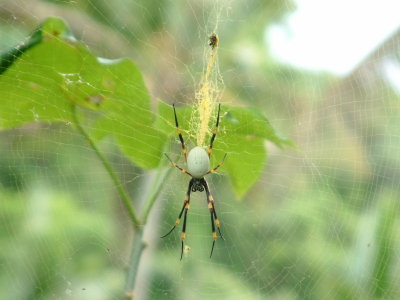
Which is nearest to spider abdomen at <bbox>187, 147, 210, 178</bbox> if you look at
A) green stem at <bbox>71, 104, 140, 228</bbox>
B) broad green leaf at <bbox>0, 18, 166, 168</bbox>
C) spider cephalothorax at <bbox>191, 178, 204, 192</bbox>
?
spider cephalothorax at <bbox>191, 178, 204, 192</bbox>

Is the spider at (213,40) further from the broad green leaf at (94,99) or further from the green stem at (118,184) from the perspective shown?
the green stem at (118,184)

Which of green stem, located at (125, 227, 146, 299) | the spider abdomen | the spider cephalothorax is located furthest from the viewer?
Result: the spider cephalothorax

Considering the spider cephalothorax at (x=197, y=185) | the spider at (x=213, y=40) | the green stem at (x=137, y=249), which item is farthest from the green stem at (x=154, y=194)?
the spider cephalothorax at (x=197, y=185)

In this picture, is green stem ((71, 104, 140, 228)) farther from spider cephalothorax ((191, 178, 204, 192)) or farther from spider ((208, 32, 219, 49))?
spider cephalothorax ((191, 178, 204, 192))

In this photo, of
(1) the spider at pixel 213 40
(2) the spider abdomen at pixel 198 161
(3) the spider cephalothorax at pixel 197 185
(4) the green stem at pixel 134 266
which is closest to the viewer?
(4) the green stem at pixel 134 266

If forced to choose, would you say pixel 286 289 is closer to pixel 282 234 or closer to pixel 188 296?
pixel 282 234

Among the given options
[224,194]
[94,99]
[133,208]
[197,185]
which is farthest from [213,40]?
[224,194]
